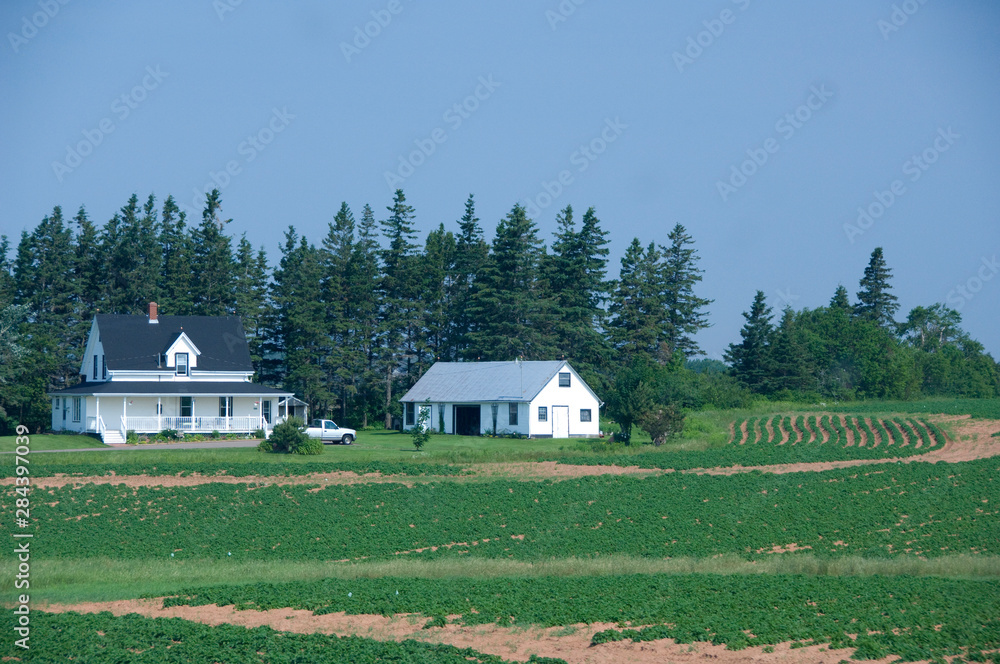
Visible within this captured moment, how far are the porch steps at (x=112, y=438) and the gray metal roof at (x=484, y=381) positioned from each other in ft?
64.7

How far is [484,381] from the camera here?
59875 millimetres

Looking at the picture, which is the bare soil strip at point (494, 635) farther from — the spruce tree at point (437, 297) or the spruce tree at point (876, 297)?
the spruce tree at point (876, 297)

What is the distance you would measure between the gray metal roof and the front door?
6.33ft

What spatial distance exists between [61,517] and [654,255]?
6684 cm

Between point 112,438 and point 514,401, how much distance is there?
2300cm

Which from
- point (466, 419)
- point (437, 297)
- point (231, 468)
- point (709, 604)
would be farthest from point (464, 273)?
point (709, 604)

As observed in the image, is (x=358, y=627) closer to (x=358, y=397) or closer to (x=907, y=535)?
(x=907, y=535)

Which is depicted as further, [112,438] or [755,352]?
[755,352]

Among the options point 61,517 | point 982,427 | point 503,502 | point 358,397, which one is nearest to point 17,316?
point 358,397

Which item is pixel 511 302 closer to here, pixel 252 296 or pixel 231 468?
pixel 252 296

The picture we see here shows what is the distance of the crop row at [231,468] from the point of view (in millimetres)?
34344

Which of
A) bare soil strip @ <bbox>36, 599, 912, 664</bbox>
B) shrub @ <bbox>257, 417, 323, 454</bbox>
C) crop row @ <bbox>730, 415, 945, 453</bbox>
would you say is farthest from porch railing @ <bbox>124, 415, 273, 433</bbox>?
bare soil strip @ <bbox>36, 599, 912, 664</bbox>

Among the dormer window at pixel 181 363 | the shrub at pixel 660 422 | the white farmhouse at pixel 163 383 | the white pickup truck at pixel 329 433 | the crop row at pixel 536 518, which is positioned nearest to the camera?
the crop row at pixel 536 518

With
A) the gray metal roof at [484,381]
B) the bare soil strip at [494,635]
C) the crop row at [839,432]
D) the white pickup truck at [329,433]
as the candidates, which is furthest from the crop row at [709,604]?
the gray metal roof at [484,381]
